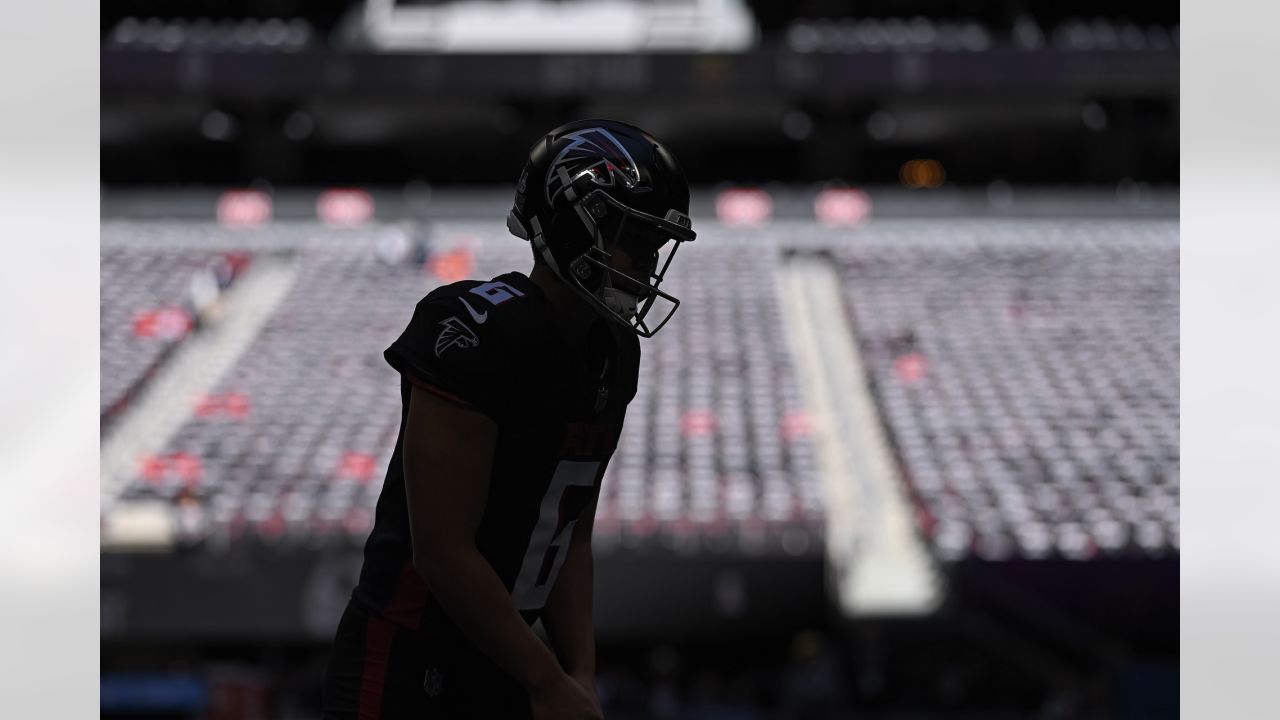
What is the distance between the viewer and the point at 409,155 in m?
19.1

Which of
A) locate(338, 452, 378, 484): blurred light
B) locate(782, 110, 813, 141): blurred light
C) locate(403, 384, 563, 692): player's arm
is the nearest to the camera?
→ locate(403, 384, 563, 692): player's arm

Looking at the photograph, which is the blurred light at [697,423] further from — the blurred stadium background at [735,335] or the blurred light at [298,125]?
the blurred light at [298,125]

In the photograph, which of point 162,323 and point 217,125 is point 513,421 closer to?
point 162,323

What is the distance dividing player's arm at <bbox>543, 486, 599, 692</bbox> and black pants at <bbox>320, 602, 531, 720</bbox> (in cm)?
13

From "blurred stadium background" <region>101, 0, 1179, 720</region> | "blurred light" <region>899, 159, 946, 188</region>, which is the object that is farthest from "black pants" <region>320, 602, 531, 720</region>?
"blurred light" <region>899, 159, 946, 188</region>

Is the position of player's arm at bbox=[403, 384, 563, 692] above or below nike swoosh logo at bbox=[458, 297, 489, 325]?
below

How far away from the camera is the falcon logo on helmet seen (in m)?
1.33

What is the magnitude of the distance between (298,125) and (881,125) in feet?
26.0

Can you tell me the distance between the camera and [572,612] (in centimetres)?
146

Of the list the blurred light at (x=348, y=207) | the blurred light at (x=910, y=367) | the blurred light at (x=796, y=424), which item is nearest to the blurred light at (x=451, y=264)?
the blurred light at (x=348, y=207)

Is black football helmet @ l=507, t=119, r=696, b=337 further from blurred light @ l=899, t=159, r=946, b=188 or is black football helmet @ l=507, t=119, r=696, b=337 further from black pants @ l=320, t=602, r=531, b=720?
blurred light @ l=899, t=159, r=946, b=188

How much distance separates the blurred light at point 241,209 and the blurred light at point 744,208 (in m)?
5.48

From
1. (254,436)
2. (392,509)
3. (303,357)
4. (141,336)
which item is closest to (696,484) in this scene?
(254,436)
